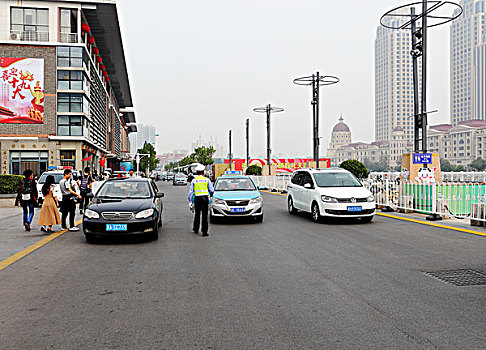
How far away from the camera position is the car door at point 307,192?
1463 cm

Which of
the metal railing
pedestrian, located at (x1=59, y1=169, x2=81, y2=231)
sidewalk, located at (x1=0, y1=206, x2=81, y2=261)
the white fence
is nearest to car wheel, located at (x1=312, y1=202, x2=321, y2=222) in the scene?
the white fence

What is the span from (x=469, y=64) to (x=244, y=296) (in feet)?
521

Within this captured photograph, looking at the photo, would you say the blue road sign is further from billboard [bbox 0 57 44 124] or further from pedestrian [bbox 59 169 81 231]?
billboard [bbox 0 57 44 124]

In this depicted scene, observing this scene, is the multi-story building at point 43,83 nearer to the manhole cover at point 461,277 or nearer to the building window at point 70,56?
the building window at point 70,56

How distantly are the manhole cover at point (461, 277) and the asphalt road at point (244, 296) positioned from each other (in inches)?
7.8

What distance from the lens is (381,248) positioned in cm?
918

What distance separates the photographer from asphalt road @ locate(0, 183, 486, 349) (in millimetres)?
4203

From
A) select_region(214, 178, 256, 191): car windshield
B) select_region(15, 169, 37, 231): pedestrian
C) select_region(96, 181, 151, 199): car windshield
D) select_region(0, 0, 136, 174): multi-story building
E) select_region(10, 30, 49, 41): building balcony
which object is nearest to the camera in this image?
select_region(96, 181, 151, 199): car windshield

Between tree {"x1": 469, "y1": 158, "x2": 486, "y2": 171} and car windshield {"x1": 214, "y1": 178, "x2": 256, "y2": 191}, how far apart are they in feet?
245

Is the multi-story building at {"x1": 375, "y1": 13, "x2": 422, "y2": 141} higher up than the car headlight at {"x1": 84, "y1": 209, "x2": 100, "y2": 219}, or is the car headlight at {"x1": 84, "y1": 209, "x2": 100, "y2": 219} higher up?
the multi-story building at {"x1": 375, "y1": 13, "x2": 422, "y2": 141}

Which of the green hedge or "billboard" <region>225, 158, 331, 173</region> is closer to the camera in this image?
the green hedge

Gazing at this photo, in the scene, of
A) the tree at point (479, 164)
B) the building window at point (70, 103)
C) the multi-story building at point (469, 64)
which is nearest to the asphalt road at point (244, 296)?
the building window at point (70, 103)

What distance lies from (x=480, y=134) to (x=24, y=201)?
291ft

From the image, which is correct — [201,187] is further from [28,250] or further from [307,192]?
[307,192]
